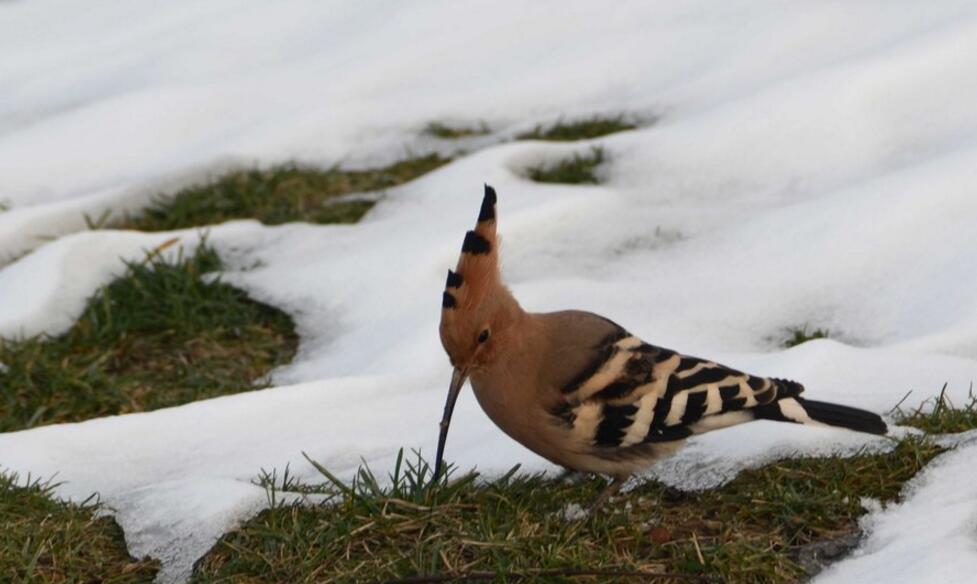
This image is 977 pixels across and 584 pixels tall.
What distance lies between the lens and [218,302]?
18.7 feet

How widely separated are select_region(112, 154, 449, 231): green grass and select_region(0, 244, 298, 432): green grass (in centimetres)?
65

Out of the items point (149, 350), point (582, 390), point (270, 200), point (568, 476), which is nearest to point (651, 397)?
point (582, 390)

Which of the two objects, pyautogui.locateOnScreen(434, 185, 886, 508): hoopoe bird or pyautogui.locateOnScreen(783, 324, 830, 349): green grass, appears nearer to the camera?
pyautogui.locateOnScreen(434, 185, 886, 508): hoopoe bird

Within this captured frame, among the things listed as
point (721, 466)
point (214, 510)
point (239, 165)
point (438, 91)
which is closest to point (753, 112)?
point (438, 91)

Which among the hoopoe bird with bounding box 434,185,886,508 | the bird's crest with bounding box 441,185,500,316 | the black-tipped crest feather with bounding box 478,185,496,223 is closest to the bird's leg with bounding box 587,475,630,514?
the hoopoe bird with bounding box 434,185,886,508

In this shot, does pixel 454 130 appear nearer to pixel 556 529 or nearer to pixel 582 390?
pixel 582 390

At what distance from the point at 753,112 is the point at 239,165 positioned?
2571 mm

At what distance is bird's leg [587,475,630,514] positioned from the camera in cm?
356

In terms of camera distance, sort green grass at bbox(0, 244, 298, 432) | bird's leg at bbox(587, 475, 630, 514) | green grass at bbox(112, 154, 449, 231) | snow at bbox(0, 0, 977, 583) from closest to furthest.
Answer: bird's leg at bbox(587, 475, 630, 514) → snow at bbox(0, 0, 977, 583) → green grass at bbox(0, 244, 298, 432) → green grass at bbox(112, 154, 449, 231)

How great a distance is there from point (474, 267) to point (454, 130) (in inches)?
163

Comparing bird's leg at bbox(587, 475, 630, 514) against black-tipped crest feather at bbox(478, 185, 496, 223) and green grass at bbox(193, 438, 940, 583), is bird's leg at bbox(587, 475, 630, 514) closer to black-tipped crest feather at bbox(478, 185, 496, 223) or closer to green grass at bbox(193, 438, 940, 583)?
green grass at bbox(193, 438, 940, 583)

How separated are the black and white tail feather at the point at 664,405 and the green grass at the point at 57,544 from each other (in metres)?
1.18

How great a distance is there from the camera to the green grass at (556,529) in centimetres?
325

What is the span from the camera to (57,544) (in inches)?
Answer: 140
